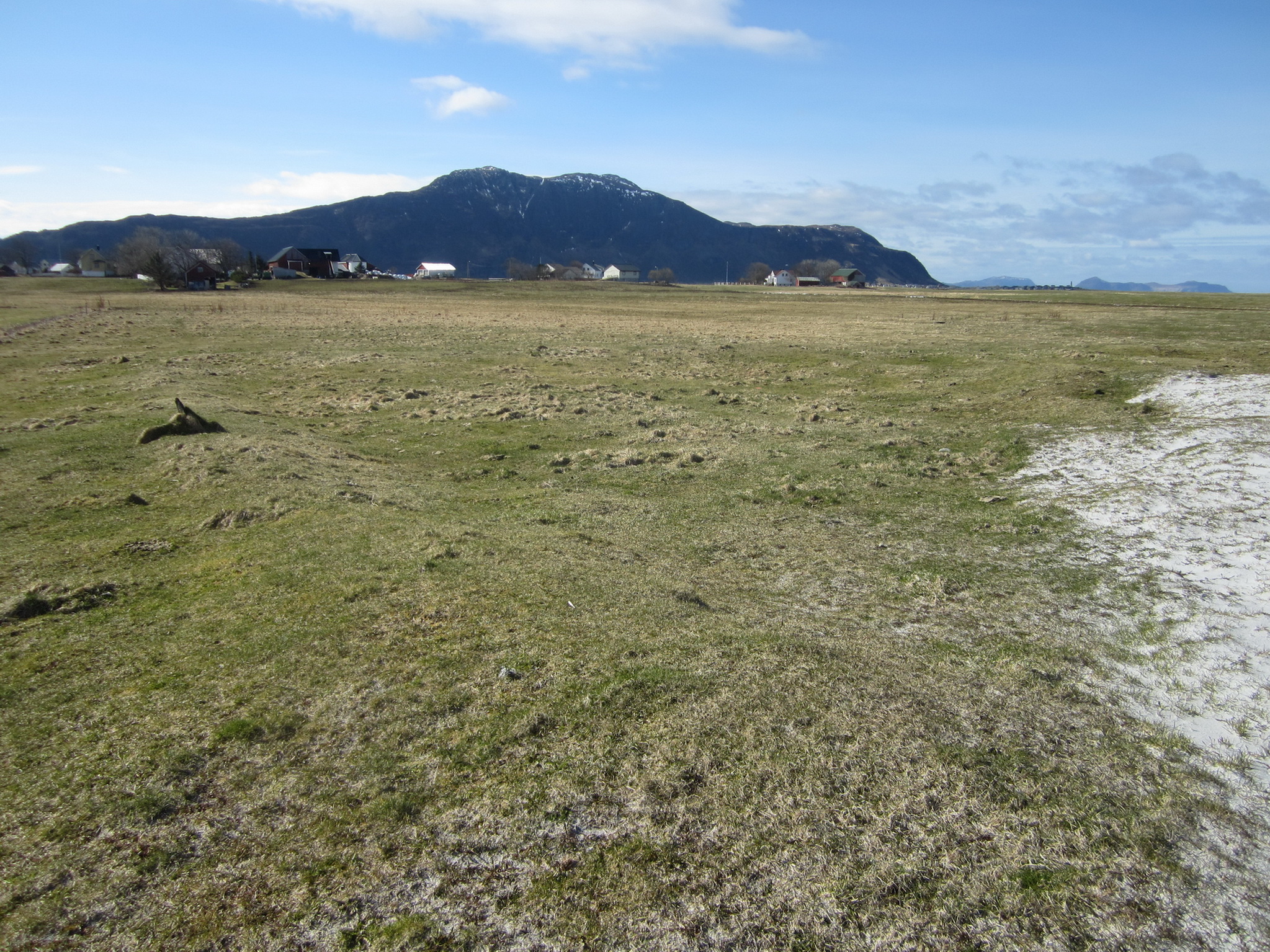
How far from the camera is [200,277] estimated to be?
106 metres

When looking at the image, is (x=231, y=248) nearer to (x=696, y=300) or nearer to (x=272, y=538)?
(x=696, y=300)

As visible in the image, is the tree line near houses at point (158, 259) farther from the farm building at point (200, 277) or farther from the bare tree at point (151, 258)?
the farm building at point (200, 277)

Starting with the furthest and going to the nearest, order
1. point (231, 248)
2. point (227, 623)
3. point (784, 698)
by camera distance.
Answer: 1. point (231, 248)
2. point (227, 623)
3. point (784, 698)

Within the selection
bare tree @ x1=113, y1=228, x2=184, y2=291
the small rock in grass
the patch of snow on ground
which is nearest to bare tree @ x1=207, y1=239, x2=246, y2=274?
bare tree @ x1=113, y1=228, x2=184, y2=291

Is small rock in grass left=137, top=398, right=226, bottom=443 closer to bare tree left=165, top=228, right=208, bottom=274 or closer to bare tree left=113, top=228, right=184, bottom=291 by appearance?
bare tree left=113, top=228, right=184, bottom=291

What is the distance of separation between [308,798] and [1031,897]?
18.5 ft

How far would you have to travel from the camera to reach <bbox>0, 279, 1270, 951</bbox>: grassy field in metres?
5.25

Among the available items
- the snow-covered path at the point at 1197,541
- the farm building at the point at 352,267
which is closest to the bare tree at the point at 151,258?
the farm building at the point at 352,267

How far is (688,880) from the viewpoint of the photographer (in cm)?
543

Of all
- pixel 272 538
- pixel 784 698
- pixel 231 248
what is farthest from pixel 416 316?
pixel 231 248

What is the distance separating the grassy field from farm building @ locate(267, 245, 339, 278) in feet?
506

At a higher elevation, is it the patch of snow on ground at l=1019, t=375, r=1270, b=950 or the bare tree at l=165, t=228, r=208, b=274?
the bare tree at l=165, t=228, r=208, b=274

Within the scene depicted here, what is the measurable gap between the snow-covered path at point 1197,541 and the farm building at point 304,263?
162 metres

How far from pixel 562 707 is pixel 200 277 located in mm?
120394
